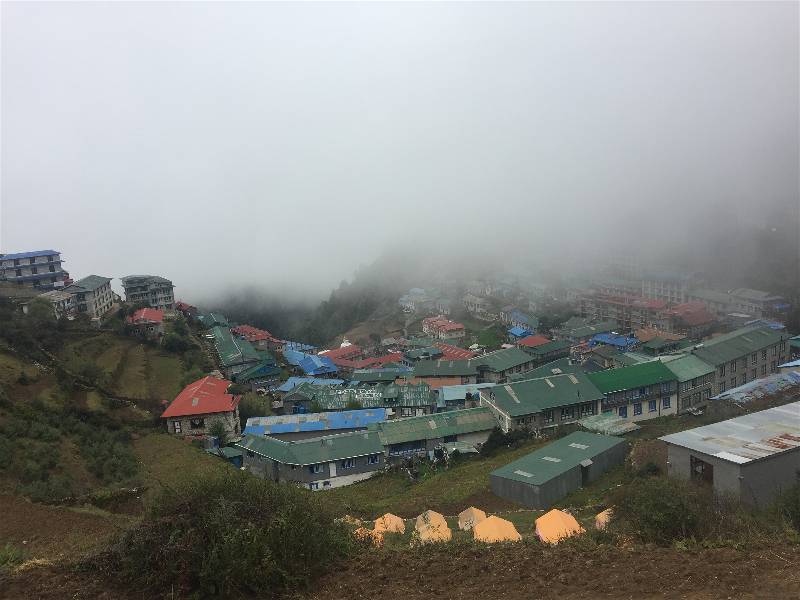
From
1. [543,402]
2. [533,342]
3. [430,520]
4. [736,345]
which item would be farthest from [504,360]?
[430,520]

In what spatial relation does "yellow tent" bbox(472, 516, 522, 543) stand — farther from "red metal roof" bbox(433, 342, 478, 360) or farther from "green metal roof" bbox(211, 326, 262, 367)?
"green metal roof" bbox(211, 326, 262, 367)

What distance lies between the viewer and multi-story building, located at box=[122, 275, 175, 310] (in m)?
51.7

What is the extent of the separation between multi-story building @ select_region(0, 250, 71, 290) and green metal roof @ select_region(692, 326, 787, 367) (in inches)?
1750

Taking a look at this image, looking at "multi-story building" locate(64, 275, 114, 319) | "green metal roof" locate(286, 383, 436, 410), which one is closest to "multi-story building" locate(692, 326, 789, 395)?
"green metal roof" locate(286, 383, 436, 410)

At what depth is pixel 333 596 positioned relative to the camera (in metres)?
5.98

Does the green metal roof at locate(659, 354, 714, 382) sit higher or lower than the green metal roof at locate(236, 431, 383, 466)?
higher

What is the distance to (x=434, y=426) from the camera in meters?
27.3

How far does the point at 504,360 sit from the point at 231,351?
66.2ft

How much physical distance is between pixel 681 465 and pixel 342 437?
1424 centimetres

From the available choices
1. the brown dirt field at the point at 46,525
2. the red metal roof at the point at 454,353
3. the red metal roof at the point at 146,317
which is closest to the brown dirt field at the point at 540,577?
the brown dirt field at the point at 46,525

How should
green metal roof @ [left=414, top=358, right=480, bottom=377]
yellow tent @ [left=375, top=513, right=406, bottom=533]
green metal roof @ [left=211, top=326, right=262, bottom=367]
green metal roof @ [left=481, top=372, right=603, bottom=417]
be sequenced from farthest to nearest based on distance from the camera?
green metal roof @ [left=211, top=326, right=262, bottom=367]
green metal roof @ [left=414, top=358, right=480, bottom=377]
green metal roof @ [left=481, top=372, right=603, bottom=417]
yellow tent @ [left=375, top=513, right=406, bottom=533]

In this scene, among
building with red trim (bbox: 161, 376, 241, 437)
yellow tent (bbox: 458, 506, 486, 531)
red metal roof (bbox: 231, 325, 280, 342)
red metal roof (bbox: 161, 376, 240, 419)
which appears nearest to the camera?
yellow tent (bbox: 458, 506, 486, 531)

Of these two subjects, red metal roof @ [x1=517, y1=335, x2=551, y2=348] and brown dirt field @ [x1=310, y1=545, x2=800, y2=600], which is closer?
brown dirt field @ [x1=310, y1=545, x2=800, y2=600]

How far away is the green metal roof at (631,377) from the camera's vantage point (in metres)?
29.5
